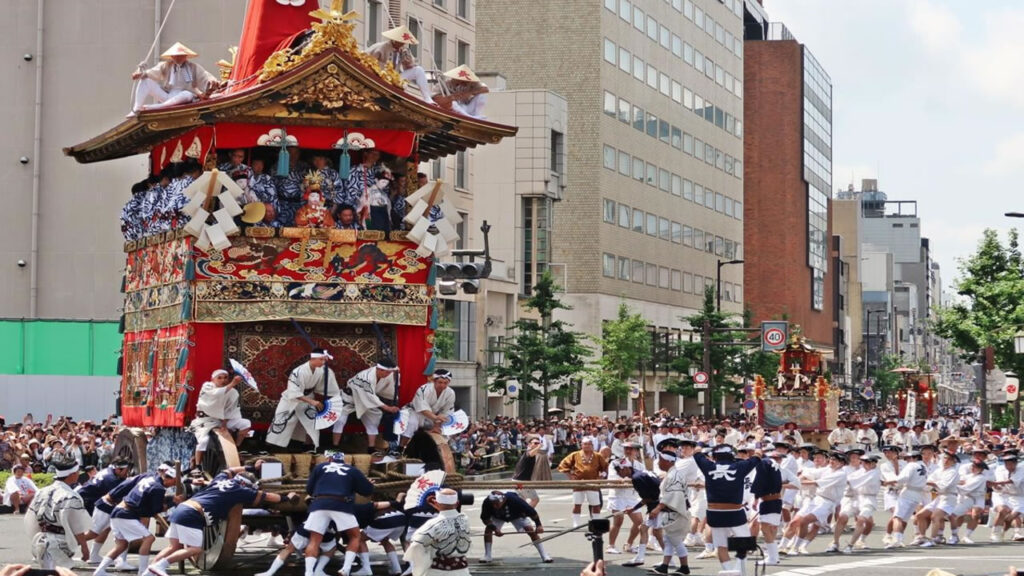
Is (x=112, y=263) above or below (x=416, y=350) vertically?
above

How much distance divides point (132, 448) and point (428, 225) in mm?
5548

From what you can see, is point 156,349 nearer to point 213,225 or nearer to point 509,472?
point 213,225

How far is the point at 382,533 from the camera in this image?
1988cm

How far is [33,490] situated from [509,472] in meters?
16.4

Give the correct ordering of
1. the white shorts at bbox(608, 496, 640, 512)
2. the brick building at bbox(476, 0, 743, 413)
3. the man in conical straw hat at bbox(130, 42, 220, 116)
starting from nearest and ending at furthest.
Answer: the man in conical straw hat at bbox(130, 42, 220, 116) → the white shorts at bbox(608, 496, 640, 512) → the brick building at bbox(476, 0, 743, 413)

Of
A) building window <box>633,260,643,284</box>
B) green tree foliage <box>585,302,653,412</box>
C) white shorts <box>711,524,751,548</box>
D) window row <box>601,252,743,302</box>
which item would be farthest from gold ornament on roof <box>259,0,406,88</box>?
building window <box>633,260,643,284</box>

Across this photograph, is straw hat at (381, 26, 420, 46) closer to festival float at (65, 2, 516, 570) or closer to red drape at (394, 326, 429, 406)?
festival float at (65, 2, 516, 570)

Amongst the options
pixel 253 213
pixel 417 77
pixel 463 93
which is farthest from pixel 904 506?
pixel 253 213

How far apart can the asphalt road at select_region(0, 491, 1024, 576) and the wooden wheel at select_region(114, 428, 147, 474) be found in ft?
5.89

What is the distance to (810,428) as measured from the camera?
6028 cm

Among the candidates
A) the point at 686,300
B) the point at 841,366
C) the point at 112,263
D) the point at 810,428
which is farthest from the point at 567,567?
the point at 841,366

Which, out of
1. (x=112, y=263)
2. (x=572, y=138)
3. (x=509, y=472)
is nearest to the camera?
(x=509, y=472)

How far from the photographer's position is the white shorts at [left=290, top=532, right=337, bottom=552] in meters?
19.0

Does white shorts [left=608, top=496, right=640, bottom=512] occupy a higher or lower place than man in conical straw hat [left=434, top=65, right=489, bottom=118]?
lower
